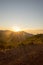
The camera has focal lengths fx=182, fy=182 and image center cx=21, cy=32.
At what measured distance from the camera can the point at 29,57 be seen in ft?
56.1

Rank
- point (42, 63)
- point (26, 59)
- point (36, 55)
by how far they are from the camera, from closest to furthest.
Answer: point (42, 63) < point (26, 59) < point (36, 55)

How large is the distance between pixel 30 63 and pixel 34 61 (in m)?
0.49

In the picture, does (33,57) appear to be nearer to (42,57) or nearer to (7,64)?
(42,57)

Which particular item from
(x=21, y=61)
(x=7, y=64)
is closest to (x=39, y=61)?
(x=21, y=61)

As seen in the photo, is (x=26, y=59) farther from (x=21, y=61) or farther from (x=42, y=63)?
(x=42, y=63)

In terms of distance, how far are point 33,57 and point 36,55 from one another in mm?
→ 701

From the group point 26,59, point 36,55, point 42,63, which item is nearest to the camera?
point 42,63

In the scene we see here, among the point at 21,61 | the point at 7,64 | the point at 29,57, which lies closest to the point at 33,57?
the point at 29,57

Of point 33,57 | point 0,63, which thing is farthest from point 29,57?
point 0,63

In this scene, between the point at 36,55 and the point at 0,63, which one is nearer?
the point at 0,63

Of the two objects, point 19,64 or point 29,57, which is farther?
point 29,57

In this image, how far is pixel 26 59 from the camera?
1645 centimetres

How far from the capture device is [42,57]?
16.7 m

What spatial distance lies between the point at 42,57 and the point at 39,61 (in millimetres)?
1073
